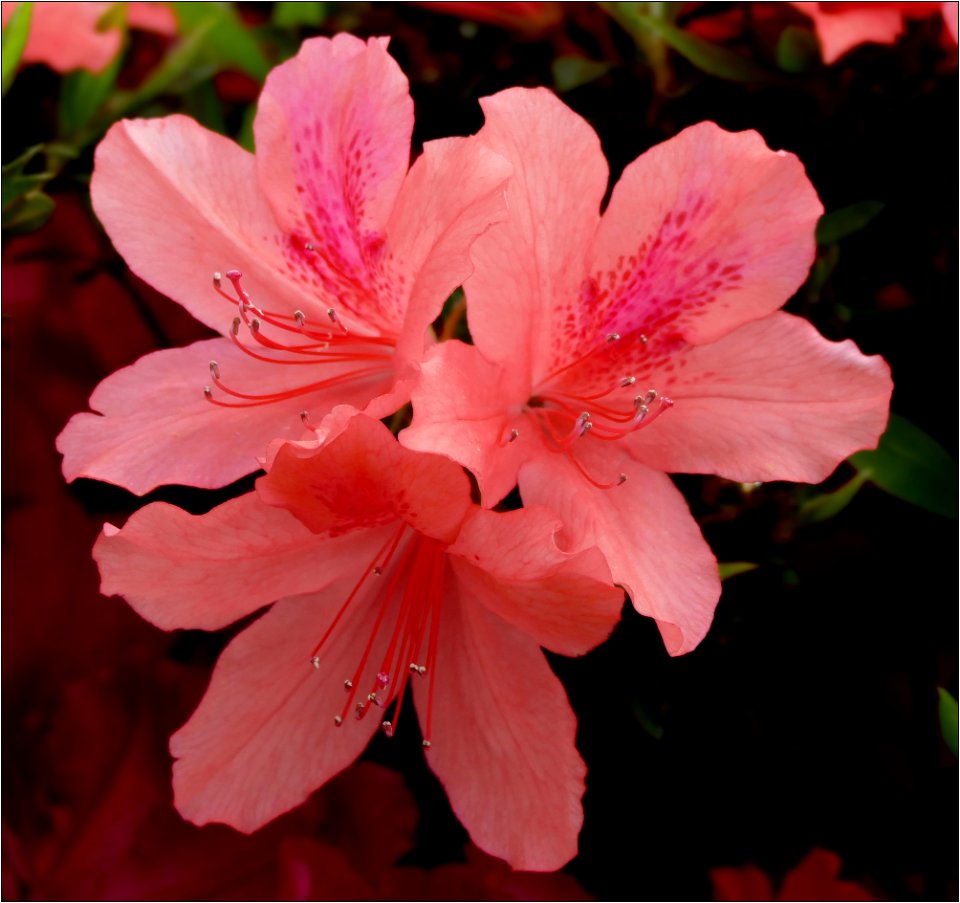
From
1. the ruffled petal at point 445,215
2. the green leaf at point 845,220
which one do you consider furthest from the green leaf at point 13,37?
the green leaf at point 845,220

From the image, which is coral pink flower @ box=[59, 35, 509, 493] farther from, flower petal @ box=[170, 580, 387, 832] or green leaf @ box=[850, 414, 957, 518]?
green leaf @ box=[850, 414, 957, 518]

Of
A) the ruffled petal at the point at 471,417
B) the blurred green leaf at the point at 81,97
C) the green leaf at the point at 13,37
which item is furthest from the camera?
the blurred green leaf at the point at 81,97

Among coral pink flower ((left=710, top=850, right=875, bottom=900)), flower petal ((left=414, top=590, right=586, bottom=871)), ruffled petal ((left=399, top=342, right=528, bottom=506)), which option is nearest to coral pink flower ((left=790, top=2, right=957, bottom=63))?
ruffled petal ((left=399, top=342, right=528, bottom=506))

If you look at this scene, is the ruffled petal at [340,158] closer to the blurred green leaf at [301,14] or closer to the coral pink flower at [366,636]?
the coral pink flower at [366,636]

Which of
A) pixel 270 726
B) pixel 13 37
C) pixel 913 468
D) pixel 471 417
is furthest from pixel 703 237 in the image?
pixel 13 37

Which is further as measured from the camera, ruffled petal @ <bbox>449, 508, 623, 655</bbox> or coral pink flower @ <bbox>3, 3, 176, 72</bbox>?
coral pink flower @ <bbox>3, 3, 176, 72</bbox>

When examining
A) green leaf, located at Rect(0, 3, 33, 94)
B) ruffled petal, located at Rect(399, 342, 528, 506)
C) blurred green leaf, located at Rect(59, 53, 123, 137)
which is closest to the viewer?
ruffled petal, located at Rect(399, 342, 528, 506)

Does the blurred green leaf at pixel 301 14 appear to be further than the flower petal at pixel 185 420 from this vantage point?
Yes
